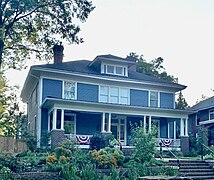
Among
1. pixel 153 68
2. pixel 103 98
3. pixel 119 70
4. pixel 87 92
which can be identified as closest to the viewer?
pixel 87 92

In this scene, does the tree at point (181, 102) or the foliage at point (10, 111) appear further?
the tree at point (181, 102)

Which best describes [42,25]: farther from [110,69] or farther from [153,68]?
[153,68]

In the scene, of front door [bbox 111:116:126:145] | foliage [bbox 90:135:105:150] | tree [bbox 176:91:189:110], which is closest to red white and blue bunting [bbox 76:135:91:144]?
foliage [bbox 90:135:105:150]

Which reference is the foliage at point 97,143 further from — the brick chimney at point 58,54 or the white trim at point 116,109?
the brick chimney at point 58,54

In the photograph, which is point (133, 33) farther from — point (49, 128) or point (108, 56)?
point (49, 128)

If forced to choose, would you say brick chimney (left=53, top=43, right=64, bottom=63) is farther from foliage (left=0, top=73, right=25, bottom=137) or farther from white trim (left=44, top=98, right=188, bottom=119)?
foliage (left=0, top=73, right=25, bottom=137)

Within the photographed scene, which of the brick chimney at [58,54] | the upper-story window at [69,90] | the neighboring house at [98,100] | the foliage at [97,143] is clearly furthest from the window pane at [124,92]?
the foliage at [97,143]

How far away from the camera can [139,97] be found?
26.9 meters

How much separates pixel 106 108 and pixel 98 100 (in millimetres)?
2384

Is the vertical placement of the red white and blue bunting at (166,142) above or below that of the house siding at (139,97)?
below

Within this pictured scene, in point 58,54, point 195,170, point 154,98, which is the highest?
point 58,54

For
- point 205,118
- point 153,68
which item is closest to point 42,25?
point 205,118

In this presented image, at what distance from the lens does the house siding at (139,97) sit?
87.1ft

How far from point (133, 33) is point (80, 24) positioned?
414 cm
